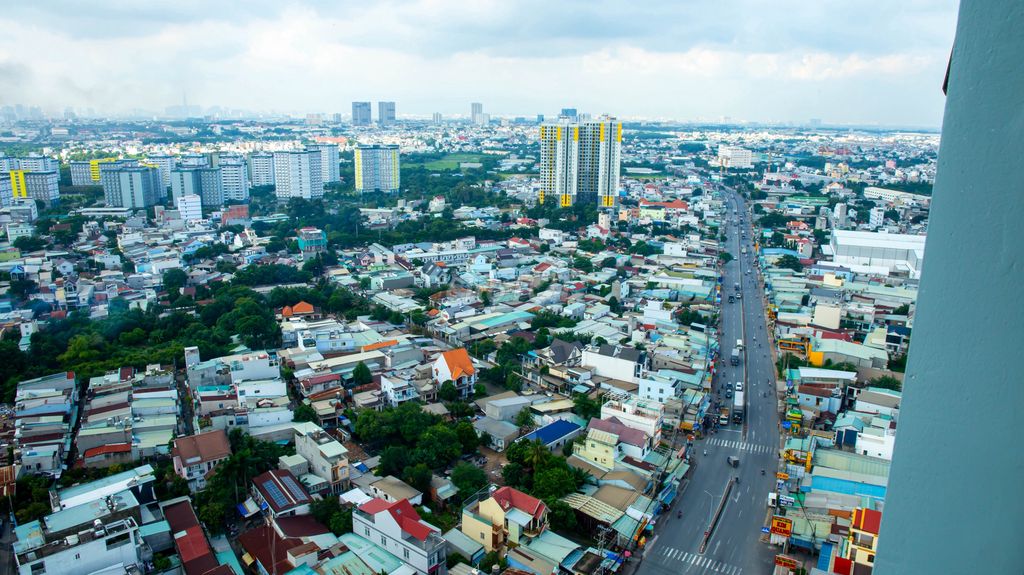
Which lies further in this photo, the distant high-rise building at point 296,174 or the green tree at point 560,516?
the distant high-rise building at point 296,174

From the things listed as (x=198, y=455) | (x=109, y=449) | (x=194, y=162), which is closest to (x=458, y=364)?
(x=198, y=455)

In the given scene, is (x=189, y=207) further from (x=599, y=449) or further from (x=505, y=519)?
(x=505, y=519)

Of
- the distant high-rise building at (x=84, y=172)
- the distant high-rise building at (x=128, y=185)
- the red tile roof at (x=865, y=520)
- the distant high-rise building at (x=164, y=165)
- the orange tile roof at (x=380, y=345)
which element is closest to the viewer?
the red tile roof at (x=865, y=520)

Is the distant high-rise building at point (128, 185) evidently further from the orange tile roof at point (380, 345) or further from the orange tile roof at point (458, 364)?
the orange tile roof at point (458, 364)

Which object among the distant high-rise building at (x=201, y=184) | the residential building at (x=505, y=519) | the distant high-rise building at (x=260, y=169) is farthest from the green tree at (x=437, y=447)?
the distant high-rise building at (x=260, y=169)

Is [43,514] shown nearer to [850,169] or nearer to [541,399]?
[541,399]

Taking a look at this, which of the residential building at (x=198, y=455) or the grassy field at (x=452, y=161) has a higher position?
the grassy field at (x=452, y=161)

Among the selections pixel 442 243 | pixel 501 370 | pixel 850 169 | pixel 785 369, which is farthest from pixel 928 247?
pixel 850 169
